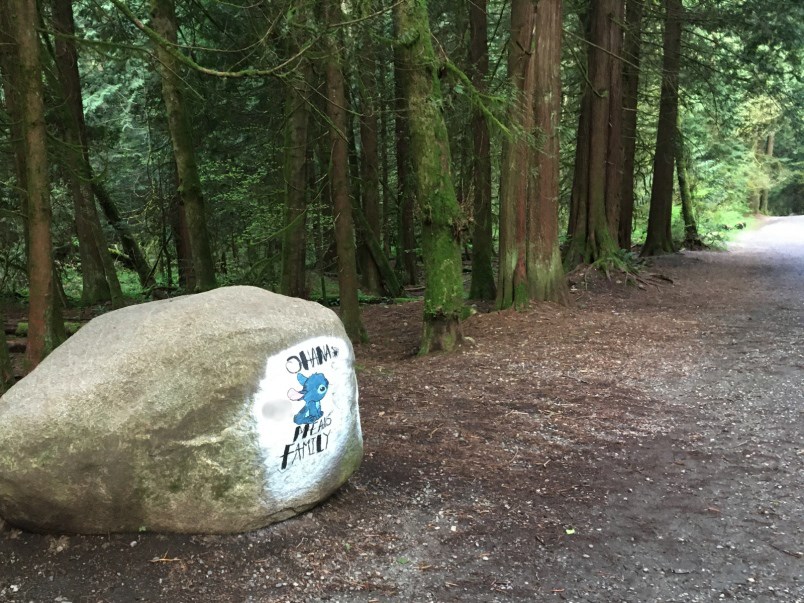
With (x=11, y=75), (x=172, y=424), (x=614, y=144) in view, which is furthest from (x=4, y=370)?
(x=614, y=144)

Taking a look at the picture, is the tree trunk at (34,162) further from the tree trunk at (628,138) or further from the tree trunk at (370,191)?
the tree trunk at (628,138)

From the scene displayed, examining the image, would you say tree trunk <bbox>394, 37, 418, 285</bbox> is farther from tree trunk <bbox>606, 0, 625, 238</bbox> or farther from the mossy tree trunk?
tree trunk <bbox>606, 0, 625, 238</bbox>

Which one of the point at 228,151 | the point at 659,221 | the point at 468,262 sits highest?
the point at 228,151

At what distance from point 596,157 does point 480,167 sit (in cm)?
340

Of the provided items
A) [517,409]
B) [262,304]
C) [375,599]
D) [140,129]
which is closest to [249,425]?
[262,304]

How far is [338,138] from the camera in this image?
834cm

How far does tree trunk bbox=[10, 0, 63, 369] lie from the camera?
4.51 meters

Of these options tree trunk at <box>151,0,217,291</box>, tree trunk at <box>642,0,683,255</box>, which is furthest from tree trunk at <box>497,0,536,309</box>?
tree trunk at <box>642,0,683,255</box>

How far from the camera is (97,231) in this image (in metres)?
11.4

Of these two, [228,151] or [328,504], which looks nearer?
[328,504]

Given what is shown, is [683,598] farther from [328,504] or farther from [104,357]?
[104,357]

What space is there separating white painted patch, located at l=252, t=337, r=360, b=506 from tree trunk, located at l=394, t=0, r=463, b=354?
410 cm

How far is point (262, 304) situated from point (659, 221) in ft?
54.9

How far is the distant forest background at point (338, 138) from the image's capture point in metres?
6.24
